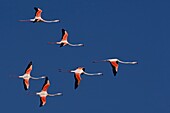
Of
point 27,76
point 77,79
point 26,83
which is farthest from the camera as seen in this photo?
point 27,76

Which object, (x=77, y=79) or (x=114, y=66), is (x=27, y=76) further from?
(x=114, y=66)

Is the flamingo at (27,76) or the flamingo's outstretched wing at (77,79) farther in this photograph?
the flamingo at (27,76)

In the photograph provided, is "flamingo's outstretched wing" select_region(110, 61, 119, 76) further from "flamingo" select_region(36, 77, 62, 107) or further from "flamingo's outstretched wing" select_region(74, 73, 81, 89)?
"flamingo" select_region(36, 77, 62, 107)

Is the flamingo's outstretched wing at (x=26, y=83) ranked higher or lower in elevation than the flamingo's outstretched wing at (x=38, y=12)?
lower

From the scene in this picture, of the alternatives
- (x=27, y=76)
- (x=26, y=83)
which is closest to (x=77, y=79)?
(x=26, y=83)

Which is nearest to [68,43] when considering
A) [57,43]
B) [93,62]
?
[57,43]

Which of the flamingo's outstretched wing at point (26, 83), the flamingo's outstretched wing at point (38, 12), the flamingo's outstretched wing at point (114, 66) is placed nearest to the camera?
the flamingo's outstretched wing at point (114, 66)

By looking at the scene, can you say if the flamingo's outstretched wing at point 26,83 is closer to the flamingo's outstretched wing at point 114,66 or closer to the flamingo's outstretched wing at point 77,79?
the flamingo's outstretched wing at point 77,79

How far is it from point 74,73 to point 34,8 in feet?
24.5

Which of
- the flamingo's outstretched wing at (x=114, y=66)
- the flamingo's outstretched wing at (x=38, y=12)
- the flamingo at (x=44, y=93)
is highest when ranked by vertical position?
the flamingo's outstretched wing at (x=38, y=12)

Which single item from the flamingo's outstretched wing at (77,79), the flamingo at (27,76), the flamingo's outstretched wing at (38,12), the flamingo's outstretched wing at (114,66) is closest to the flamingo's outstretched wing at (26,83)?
the flamingo at (27,76)

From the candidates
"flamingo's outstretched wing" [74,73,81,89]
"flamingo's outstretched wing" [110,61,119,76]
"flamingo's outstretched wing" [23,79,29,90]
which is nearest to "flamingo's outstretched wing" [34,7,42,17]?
"flamingo's outstretched wing" [23,79,29,90]

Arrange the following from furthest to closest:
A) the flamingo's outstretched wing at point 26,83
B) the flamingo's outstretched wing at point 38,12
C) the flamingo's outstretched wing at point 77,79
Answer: the flamingo's outstretched wing at point 38,12, the flamingo's outstretched wing at point 26,83, the flamingo's outstretched wing at point 77,79

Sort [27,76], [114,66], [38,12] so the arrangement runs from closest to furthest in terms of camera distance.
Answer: [114,66]
[38,12]
[27,76]
